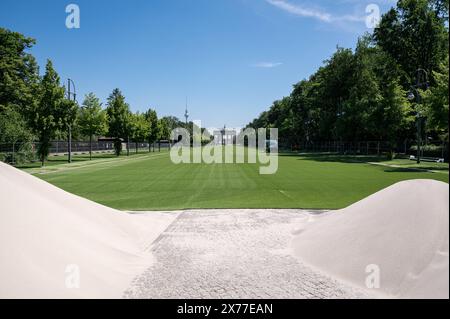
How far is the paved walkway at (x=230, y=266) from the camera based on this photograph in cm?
571

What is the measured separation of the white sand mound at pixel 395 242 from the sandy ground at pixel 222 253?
21 mm

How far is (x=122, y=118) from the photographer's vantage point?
5628cm

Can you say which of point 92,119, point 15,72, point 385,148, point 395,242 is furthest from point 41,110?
point 385,148

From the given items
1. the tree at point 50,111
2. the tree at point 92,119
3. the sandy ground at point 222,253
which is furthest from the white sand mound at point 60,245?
the tree at point 92,119

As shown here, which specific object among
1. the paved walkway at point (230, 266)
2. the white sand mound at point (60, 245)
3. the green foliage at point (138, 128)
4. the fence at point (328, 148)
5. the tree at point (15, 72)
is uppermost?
the tree at point (15, 72)

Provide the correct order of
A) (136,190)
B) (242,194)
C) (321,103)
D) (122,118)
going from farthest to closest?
(321,103)
(122,118)
(136,190)
(242,194)

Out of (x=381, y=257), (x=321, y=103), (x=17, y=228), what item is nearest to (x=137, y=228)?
(x=17, y=228)

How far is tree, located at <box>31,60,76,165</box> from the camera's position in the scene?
1336 inches

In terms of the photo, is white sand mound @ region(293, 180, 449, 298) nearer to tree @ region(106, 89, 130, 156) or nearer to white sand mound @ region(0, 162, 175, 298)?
white sand mound @ region(0, 162, 175, 298)

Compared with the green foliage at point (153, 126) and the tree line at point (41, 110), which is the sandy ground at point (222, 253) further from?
the green foliage at point (153, 126)

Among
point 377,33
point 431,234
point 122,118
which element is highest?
point 377,33

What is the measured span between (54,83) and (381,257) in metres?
36.2

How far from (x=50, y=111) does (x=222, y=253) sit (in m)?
32.5
